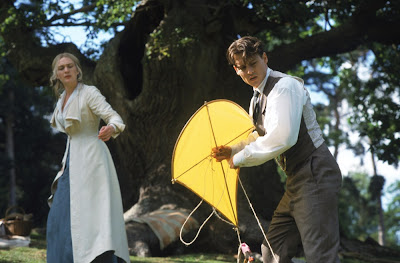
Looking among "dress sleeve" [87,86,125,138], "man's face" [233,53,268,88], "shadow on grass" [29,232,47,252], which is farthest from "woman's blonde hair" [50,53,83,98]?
"shadow on grass" [29,232,47,252]

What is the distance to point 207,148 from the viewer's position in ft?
13.1

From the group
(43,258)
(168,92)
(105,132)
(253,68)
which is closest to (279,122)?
(253,68)

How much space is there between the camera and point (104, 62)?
9648mm

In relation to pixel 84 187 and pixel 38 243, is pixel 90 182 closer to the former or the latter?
pixel 84 187

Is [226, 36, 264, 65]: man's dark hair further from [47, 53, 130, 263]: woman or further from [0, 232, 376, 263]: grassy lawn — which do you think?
[0, 232, 376, 263]: grassy lawn

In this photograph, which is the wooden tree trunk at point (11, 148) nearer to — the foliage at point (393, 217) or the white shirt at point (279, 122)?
the white shirt at point (279, 122)

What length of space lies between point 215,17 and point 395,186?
48.2m

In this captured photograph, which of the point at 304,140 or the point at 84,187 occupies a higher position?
A: the point at 304,140

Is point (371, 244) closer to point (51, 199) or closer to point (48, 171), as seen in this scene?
point (51, 199)

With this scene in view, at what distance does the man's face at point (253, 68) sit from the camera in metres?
3.35

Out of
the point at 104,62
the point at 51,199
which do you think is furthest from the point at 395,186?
the point at 51,199

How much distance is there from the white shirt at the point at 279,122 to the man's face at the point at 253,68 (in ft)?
0.78

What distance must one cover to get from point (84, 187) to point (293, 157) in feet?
6.25

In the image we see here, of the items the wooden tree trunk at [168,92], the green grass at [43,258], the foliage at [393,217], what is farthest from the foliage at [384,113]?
the foliage at [393,217]
